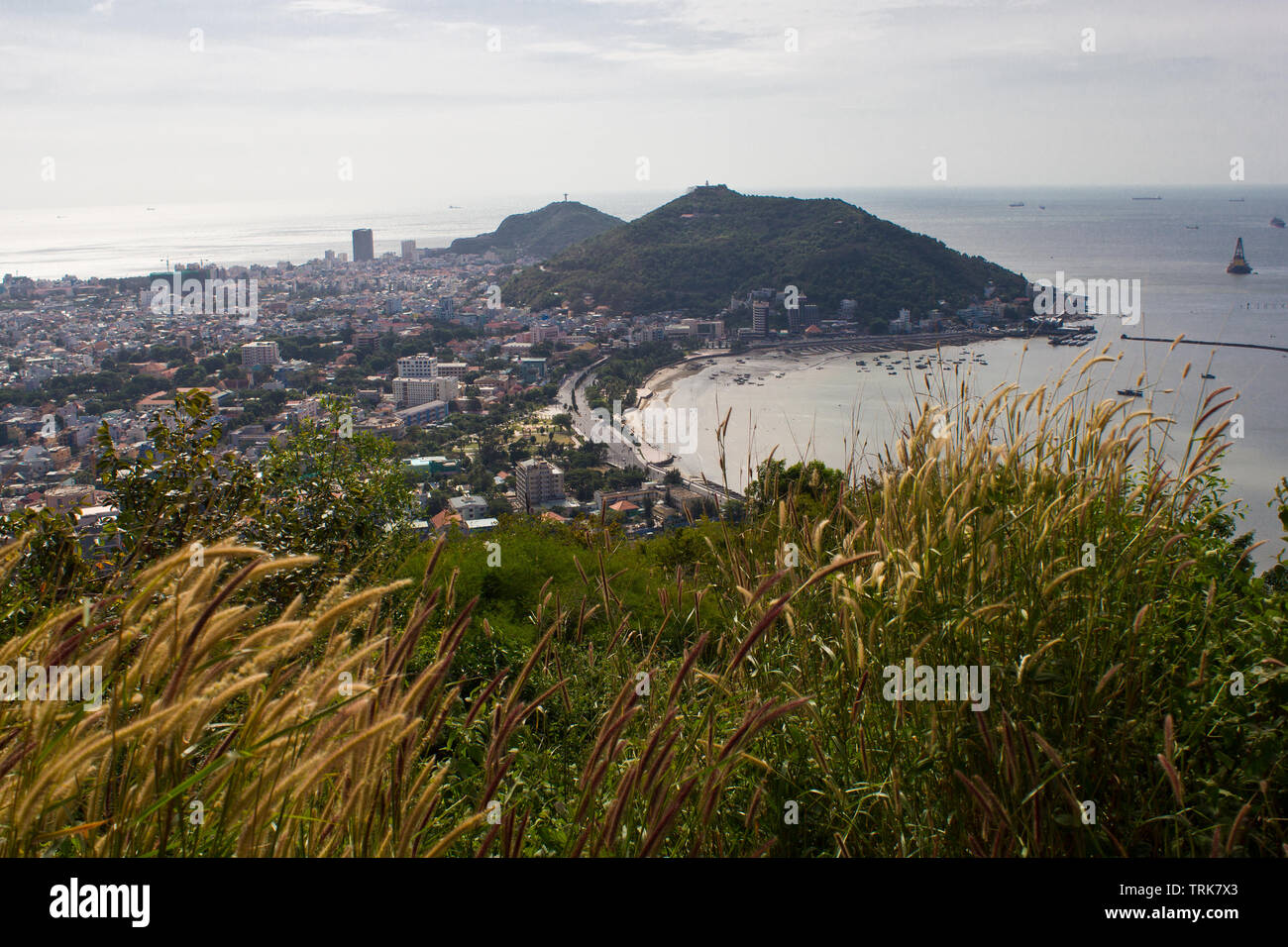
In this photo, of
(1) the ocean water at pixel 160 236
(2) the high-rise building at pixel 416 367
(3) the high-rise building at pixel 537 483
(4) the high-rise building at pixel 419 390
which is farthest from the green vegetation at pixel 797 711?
(2) the high-rise building at pixel 416 367

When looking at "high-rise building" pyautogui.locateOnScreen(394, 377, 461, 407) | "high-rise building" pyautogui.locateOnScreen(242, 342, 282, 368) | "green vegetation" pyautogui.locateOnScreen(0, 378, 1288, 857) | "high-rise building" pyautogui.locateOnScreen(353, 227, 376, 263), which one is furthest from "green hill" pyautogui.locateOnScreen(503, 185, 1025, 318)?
"green vegetation" pyautogui.locateOnScreen(0, 378, 1288, 857)

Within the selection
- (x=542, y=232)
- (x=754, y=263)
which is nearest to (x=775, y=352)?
(x=754, y=263)

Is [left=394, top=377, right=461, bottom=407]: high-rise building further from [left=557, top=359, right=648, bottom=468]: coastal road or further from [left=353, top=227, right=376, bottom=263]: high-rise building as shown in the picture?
[left=353, top=227, right=376, bottom=263]: high-rise building

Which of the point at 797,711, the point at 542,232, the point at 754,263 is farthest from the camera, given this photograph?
the point at 542,232

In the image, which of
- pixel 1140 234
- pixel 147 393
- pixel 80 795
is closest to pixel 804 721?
pixel 80 795

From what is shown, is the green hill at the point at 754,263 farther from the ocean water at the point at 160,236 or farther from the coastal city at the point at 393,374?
the ocean water at the point at 160,236

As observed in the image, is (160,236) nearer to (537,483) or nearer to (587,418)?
(587,418)
